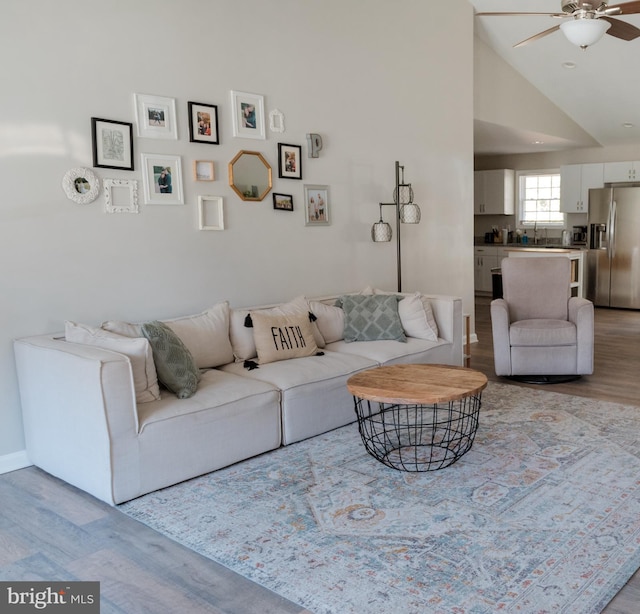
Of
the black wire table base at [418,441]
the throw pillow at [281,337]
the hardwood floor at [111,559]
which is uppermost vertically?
the throw pillow at [281,337]

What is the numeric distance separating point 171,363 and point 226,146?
1.74 metres

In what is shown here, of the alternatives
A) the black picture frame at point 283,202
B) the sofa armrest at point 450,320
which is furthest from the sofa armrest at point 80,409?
the sofa armrest at point 450,320

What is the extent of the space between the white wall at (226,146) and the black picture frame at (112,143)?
46mm

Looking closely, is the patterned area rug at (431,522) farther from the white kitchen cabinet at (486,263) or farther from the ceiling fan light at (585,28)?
the white kitchen cabinet at (486,263)

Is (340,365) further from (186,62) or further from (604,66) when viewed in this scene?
(604,66)

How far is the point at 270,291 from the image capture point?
476cm

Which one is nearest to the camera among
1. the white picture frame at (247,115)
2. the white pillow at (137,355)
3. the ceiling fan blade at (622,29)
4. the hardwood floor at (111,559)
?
the hardwood floor at (111,559)

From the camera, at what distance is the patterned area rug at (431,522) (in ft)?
7.24

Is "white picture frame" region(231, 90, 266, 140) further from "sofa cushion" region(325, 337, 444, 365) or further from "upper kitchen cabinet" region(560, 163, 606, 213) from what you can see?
"upper kitchen cabinet" region(560, 163, 606, 213)

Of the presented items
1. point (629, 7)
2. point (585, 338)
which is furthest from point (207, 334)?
point (629, 7)

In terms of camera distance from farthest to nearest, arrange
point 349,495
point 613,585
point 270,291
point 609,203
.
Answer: point 609,203 < point 270,291 < point 349,495 < point 613,585

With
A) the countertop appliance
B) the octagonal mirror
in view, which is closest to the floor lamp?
the octagonal mirror

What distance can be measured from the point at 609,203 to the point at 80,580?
26.8ft


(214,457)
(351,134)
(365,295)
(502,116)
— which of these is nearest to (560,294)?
(365,295)
